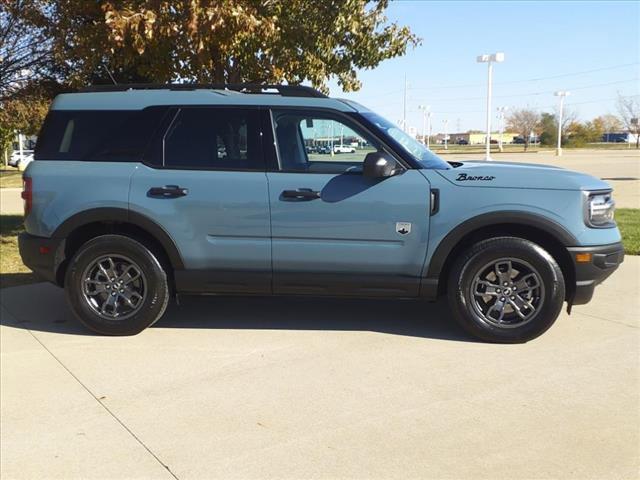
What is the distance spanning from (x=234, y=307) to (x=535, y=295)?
2763mm

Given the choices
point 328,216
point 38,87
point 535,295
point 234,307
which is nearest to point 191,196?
point 328,216

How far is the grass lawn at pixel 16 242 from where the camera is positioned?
284 inches

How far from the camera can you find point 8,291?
21.7 ft

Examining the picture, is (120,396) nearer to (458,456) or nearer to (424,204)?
(458,456)

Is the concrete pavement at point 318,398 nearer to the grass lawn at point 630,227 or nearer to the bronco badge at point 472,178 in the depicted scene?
the bronco badge at point 472,178

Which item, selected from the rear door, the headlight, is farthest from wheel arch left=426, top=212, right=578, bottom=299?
the rear door

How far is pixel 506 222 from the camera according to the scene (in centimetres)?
469

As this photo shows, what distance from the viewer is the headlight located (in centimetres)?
469

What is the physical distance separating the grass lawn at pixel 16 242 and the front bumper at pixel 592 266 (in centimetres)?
412

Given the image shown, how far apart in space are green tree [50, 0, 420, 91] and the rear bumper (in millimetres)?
2495

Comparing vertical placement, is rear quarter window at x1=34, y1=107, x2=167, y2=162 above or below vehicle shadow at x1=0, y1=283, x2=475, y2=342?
above

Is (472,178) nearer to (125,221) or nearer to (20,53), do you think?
(125,221)

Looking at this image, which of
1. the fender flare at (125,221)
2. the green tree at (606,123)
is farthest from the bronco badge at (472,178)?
the green tree at (606,123)

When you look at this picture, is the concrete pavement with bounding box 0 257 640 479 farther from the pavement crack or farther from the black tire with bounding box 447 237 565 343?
the black tire with bounding box 447 237 565 343
